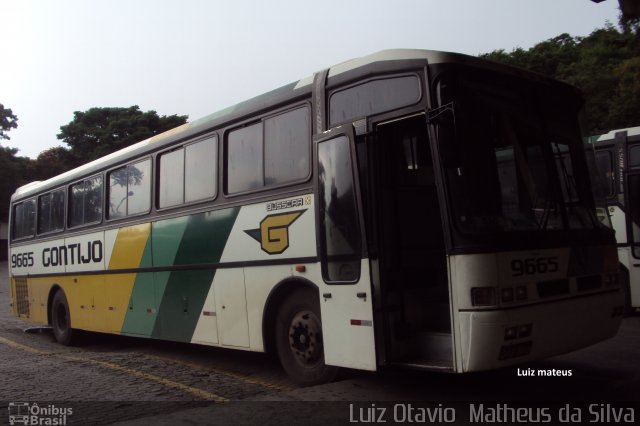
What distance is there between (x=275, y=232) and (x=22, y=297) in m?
9.52

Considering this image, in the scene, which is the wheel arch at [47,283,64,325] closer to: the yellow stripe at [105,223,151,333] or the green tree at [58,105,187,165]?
the yellow stripe at [105,223,151,333]

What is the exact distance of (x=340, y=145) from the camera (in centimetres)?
559

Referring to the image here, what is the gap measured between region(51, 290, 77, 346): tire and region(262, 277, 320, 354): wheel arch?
6.26 meters

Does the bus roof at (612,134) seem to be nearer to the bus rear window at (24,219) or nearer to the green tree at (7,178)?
the bus rear window at (24,219)

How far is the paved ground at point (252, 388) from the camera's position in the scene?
5172 mm

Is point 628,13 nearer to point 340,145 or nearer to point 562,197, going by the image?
point 562,197

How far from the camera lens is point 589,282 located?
17.4 ft

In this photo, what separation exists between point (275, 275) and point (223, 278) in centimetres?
105

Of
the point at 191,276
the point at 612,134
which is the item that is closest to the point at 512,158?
the point at 191,276

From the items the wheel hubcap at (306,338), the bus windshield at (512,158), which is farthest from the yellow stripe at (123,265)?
the bus windshield at (512,158)

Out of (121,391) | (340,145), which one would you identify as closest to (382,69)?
(340,145)

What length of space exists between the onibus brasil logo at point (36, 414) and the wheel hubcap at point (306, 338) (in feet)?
7.47

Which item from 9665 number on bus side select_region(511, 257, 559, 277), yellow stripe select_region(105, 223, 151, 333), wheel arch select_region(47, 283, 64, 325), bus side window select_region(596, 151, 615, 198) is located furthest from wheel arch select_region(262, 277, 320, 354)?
bus side window select_region(596, 151, 615, 198)

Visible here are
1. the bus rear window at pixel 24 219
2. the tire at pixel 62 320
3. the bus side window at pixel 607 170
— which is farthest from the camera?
the bus rear window at pixel 24 219
